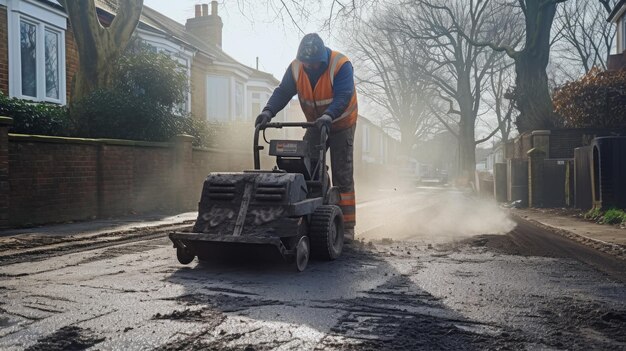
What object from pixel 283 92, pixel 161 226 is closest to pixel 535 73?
pixel 161 226

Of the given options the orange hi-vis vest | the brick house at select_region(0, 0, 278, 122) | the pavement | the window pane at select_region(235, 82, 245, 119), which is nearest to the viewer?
the orange hi-vis vest

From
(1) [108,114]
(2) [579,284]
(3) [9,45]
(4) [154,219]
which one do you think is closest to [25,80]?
(3) [9,45]

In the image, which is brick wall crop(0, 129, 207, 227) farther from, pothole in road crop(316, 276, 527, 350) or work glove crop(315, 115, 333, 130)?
pothole in road crop(316, 276, 527, 350)

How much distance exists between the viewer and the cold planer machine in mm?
4574

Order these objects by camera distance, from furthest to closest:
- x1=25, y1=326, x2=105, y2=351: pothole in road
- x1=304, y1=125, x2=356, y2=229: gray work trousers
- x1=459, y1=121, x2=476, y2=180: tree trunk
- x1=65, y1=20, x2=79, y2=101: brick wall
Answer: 1. x1=459, y1=121, x2=476, y2=180: tree trunk
2. x1=65, y1=20, x2=79, y2=101: brick wall
3. x1=304, y1=125, x2=356, y2=229: gray work trousers
4. x1=25, y1=326, x2=105, y2=351: pothole in road

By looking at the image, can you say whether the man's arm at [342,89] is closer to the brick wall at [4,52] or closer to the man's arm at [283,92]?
the man's arm at [283,92]

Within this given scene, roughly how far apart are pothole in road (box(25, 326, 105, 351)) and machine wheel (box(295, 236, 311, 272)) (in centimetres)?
203

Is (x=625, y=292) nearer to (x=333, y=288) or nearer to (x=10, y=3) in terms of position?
(x=333, y=288)

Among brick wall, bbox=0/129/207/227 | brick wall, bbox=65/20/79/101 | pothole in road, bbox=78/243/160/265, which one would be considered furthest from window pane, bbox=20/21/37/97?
pothole in road, bbox=78/243/160/265

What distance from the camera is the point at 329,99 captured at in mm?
6152

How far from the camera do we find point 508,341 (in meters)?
2.92

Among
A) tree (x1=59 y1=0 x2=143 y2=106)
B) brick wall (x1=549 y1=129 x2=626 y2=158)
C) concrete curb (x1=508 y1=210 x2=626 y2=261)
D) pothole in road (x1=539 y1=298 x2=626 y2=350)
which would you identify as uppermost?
tree (x1=59 y1=0 x2=143 y2=106)

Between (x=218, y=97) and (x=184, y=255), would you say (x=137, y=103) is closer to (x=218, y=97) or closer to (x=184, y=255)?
(x=184, y=255)

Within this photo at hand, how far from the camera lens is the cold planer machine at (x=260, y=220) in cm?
457
